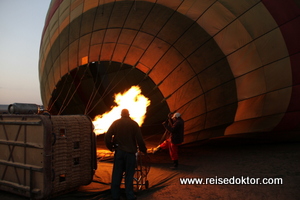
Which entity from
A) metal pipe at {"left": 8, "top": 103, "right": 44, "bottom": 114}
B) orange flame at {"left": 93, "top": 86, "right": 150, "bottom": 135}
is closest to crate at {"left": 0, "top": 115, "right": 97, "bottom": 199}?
metal pipe at {"left": 8, "top": 103, "right": 44, "bottom": 114}

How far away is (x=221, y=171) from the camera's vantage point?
462cm

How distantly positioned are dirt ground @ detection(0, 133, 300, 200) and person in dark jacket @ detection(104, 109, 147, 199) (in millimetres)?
312

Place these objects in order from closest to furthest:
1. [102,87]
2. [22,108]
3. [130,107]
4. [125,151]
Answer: [125,151] < [22,108] < [130,107] < [102,87]

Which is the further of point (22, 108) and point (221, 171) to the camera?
point (221, 171)

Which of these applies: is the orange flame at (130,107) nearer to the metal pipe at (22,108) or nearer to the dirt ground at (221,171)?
the dirt ground at (221,171)

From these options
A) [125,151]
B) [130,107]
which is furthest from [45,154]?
[130,107]

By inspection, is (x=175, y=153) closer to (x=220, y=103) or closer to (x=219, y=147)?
(x=220, y=103)

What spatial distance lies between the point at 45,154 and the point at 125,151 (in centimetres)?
106

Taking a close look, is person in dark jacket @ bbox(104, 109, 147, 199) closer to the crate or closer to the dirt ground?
the dirt ground

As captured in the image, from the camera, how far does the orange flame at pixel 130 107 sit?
6.94 meters

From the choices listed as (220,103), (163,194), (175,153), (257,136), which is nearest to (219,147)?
(257,136)

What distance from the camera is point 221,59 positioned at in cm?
561

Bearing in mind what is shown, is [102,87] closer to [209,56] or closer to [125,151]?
[209,56]

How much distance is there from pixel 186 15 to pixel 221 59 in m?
1.27
